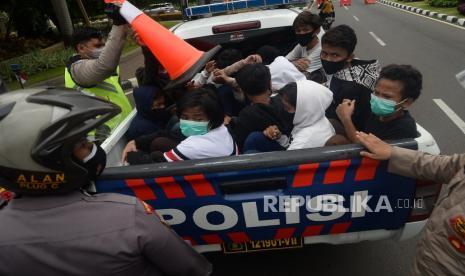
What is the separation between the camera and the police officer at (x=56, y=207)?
1.18 meters

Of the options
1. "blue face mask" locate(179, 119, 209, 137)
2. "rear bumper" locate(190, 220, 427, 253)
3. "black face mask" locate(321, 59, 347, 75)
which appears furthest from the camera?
"black face mask" locate(321, 59, 347, 75)

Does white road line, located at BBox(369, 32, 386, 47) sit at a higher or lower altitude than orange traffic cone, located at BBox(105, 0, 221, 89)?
lower

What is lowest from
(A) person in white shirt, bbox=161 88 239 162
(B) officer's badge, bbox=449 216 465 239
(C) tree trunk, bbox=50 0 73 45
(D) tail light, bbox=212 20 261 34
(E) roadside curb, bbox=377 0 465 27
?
(E) roadside curb, bbox=377 0 465 27

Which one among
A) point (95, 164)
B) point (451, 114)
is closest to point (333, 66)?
point (95, 164)

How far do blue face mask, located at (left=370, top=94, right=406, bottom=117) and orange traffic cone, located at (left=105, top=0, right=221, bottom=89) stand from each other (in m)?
1.01

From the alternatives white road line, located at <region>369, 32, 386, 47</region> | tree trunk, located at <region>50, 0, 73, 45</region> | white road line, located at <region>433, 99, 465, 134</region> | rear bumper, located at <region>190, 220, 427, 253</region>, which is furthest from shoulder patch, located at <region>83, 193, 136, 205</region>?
tree trunk, located at <region>50, 0, 73, 45</region>

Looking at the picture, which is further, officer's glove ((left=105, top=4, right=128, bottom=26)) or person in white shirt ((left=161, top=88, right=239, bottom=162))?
officer's glove ((left=105, top=4, right=128, bottom=26))

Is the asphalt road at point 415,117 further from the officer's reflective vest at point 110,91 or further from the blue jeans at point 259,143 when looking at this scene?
the officer's reflective vest at point 110,91

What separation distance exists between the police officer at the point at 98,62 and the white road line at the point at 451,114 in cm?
417

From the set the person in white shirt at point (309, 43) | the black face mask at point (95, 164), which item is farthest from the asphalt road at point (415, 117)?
the black face mask at point (95, 164)

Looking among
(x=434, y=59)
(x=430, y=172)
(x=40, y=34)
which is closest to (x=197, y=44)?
(x=430, y=172)

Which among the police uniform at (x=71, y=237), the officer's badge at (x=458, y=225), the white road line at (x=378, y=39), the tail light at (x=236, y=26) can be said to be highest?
the tail light at (x=236, y=26)

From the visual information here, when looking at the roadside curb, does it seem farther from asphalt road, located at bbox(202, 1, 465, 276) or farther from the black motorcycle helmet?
the black motorcycle helmet

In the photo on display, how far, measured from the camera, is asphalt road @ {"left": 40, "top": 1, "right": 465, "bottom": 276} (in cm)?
277
